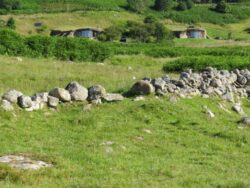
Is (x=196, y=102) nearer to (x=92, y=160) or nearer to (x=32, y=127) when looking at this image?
(x=32, y=127)

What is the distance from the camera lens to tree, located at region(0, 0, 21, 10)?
456 feet

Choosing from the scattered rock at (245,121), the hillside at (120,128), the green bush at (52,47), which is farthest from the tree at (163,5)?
the scattered rock at (245,121)

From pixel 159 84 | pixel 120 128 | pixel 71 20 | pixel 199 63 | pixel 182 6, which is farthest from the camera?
pixel 182 6

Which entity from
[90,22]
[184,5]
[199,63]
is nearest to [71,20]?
[90,22]

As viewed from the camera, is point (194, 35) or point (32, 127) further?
point (194, 35)

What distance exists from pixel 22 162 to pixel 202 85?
11.6m

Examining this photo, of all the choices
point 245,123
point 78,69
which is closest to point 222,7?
point 78,69

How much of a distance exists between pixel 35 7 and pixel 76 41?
352ft

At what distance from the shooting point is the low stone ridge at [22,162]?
38.1ft

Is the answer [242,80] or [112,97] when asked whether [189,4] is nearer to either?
[242,80]

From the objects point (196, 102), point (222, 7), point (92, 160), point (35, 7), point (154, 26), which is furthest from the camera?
point (222, 7)

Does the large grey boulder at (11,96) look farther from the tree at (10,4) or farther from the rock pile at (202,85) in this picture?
the tree at (10,4)

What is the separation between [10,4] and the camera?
5517 inches

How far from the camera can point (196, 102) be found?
20047 millimetres
